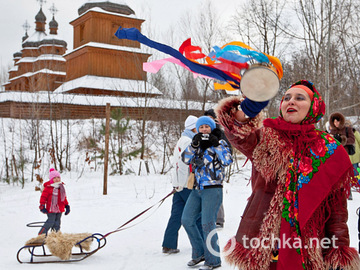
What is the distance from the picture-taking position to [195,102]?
2012 centimetres

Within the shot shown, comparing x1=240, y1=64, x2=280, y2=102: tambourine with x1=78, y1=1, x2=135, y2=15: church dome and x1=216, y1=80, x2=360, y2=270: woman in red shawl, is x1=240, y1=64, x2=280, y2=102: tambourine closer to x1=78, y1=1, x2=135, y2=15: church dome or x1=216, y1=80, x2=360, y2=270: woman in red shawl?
x1=216, y1=80, x2=360, y2=270: woman in red shawl

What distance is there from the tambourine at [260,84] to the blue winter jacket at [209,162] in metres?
2.78

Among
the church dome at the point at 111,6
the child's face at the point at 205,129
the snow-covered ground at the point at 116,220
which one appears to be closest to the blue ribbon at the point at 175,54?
the child's face at the point at 205,129

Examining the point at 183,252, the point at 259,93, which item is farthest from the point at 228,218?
the point at 259,93

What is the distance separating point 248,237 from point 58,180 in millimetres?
4543

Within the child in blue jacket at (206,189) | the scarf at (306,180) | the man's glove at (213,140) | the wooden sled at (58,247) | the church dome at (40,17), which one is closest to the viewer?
the scarf at (306,180)

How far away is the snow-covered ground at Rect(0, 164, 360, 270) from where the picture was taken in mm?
5371

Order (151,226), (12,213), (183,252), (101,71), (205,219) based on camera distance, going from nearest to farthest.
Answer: (205,219) < (183,252) < (151,226) < (12,213) < (101,71)

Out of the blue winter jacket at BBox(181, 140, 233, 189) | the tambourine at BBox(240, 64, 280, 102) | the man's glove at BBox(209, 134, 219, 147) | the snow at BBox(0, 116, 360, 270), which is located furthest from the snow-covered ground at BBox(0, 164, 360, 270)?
the tambourine at BBox(240, 64, 280, 102)

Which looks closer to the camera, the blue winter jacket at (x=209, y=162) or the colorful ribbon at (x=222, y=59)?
the colorful ribbon at (x=222, y=59)

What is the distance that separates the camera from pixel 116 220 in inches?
316

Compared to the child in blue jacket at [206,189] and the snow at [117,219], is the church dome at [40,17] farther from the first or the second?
the child in blue jacket at [206,189]

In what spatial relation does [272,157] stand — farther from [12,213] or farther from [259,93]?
[12,213]

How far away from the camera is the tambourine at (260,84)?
1.97 m
